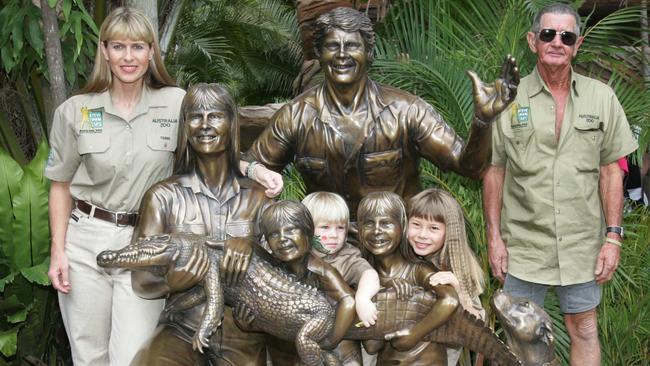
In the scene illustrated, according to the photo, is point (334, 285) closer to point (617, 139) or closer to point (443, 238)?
point (443, 238)

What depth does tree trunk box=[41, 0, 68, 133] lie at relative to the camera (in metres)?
5.49

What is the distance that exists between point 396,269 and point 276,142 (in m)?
0.90

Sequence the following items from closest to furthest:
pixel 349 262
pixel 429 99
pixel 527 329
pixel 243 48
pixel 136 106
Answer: pixel 527 329
pixel 349 262
pixel 136 106
pixel 429 99
pixel 243 48

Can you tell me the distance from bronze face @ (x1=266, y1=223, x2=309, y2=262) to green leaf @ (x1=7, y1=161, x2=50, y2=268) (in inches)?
101

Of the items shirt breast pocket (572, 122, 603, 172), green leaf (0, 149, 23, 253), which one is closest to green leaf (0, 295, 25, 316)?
green leaf (0, 149, 23, 253)

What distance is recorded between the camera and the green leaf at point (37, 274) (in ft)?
18.1

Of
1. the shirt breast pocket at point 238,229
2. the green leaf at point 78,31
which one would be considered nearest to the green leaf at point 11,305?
the green leaf at point 78,31

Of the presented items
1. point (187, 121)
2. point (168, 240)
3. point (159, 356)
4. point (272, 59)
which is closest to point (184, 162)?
point (187, 121)

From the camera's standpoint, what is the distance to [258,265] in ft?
11.8

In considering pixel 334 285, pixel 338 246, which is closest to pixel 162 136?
pixel 338 246

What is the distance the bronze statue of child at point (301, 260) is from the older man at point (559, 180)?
4.68 feet

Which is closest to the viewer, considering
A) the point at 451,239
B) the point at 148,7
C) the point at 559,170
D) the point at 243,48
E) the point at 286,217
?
the point at 286,217

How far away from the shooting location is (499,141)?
15.7 feet

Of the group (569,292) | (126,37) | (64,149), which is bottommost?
(569,292)
